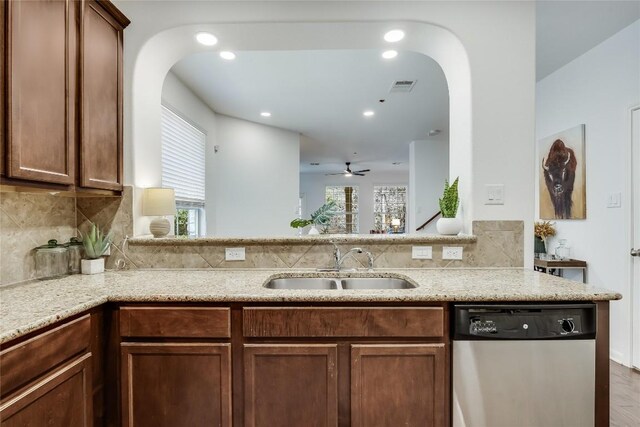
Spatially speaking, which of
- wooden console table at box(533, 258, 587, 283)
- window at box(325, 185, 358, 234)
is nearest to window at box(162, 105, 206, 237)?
wooden console table at box(533, 258, 587, 283)

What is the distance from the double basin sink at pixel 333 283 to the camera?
1968 mm

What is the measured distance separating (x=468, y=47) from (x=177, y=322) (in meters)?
2.18

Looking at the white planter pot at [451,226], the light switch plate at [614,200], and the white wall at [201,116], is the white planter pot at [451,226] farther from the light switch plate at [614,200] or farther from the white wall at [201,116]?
the white wall at [201,116]

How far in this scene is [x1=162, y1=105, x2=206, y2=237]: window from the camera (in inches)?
134

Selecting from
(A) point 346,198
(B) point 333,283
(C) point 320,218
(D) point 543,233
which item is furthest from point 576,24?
(A) point 346,198

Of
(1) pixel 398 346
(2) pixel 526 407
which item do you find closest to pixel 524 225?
(2) pixel 526 407

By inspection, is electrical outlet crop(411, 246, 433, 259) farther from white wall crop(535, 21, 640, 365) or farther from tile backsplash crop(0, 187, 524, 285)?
white wall crop(535, 21, 640, 365)

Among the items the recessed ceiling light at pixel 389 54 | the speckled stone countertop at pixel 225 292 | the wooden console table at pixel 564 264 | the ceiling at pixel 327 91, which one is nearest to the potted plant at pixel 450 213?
the speckled stone countertop at pixel 225 292

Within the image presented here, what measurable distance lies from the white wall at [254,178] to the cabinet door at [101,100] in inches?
112

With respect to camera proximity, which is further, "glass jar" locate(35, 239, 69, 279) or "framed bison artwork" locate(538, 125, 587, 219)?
"framed bison artwork" locate(538, 125, 587, 219)

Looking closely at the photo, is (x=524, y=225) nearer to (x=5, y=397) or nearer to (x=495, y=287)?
(x=495, y=287)

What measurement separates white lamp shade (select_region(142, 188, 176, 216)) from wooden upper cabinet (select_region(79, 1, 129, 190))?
0.17 metres

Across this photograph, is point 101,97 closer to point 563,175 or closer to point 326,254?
point 326,254

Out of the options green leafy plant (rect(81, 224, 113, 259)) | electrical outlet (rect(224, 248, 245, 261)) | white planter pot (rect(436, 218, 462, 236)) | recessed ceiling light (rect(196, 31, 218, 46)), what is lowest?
electrical outlet (rect(224, 248, 245, 261))
